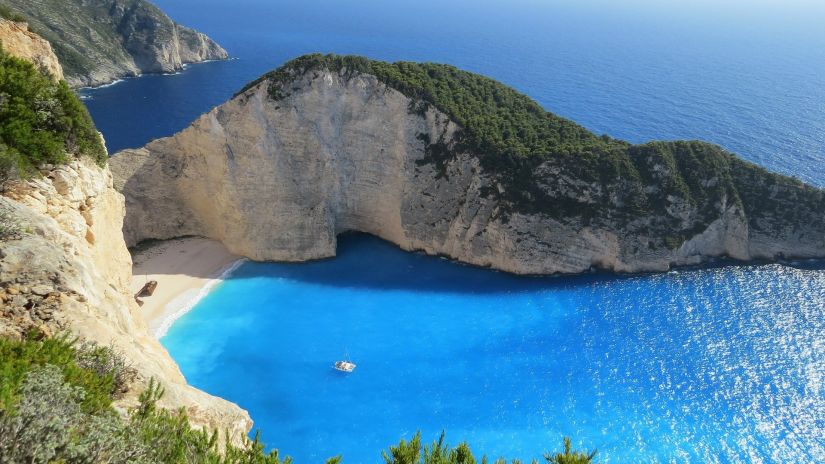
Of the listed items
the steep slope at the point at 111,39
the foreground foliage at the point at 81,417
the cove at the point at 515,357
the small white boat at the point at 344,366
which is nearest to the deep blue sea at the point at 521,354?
the cove at the point at 515,357

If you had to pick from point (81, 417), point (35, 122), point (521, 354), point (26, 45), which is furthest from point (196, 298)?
point (81, 417)

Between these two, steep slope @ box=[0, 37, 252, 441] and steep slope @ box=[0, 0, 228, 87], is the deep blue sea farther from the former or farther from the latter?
steep slope @ box=[0, 0, 228, 87]

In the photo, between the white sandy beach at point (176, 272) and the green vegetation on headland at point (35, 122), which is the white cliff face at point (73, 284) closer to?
the green vegetation on headland at point (35, 122)

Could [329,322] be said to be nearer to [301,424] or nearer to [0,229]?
[301,424]

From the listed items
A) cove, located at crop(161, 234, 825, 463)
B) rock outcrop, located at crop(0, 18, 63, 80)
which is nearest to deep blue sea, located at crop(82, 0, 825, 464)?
cove, located at crop(161, 234, 825, 463)

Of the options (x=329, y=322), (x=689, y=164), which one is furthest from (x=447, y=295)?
(x=689, y=164)

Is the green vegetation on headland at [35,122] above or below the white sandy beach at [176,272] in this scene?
above
